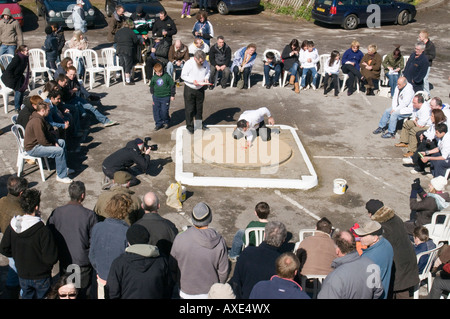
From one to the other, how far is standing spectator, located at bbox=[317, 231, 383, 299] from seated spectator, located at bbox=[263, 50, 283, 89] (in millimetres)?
10496

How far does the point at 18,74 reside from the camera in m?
12.8

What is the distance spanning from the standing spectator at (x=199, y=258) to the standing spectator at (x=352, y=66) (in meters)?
10.5

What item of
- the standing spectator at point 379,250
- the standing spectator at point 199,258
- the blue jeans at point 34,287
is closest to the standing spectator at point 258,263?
the standing spectator at point 199,258

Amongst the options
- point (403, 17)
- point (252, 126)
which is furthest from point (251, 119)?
point (403, 17)

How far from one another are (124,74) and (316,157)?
22.6 ft

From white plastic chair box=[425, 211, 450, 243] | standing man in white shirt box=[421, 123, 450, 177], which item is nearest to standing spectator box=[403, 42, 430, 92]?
standing man in white shirt box=[421, 123, 450, 177]

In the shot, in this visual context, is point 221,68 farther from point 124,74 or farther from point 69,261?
point 69,261

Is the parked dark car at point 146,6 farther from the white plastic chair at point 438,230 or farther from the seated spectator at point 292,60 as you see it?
the white plastic chair at point 438,230

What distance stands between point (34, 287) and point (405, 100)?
9582 millimetres

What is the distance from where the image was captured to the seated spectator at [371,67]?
1515 cm

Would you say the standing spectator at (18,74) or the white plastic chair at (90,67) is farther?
the white plastic chair at (90,67)

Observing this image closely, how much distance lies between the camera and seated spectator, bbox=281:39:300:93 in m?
15.4

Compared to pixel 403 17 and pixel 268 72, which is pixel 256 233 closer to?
pixel 268 72

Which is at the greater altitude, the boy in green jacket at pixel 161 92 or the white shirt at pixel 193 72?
the white shirt at pixel 193 72
